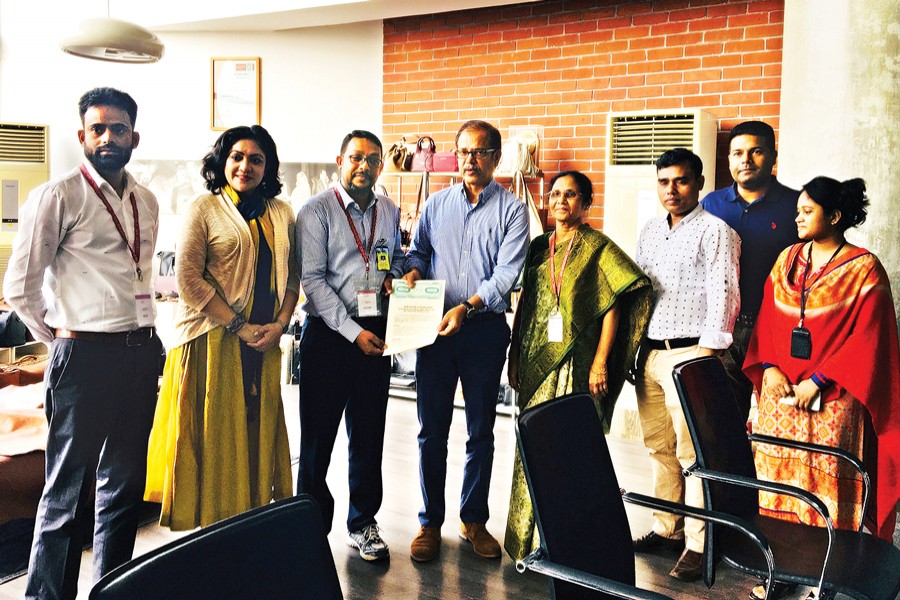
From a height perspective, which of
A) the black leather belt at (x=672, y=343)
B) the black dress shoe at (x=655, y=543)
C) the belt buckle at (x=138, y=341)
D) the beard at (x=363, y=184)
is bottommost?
the black dress shoe at (x=655, y=543)

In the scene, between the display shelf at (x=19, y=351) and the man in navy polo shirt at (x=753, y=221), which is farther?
the display shelf at (x=19, y=351)

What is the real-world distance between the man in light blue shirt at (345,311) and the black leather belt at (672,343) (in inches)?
42.2

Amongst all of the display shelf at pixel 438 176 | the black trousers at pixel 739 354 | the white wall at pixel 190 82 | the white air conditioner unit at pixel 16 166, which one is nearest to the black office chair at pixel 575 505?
the black trousers at pixel 739 354

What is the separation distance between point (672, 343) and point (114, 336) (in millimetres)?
2017

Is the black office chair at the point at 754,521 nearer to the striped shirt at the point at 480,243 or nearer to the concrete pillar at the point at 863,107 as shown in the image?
the striped shirt at the point at 480,243

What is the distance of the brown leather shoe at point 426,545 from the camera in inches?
129

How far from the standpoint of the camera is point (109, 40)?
146 inches

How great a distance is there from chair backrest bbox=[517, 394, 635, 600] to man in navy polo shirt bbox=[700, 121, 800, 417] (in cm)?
167

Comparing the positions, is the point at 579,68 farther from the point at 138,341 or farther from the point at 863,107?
the point at 138,341

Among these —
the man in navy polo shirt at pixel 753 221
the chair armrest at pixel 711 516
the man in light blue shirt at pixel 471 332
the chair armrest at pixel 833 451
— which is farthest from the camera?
the man in navy polo shirt at pixel 753 221

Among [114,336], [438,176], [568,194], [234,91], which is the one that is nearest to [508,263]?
[568,194]

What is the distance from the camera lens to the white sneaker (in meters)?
3.25

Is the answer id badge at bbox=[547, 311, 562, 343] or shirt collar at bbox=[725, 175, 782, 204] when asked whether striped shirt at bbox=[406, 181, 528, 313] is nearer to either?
id badge at bbox=[547, 311, 562, 343]

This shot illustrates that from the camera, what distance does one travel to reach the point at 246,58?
705 cm
